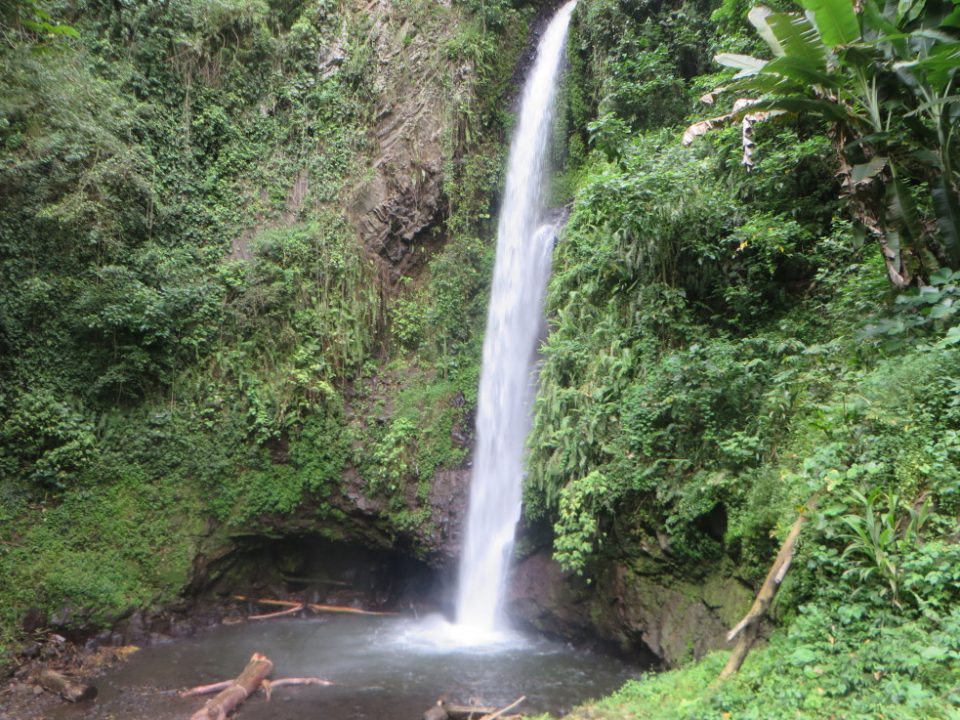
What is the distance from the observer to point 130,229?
1137cm

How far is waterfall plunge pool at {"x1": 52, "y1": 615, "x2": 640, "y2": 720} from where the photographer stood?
6.99 m

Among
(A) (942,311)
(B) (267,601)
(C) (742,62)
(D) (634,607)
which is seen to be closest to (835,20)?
(C) (742,62)

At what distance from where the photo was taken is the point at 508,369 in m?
11.0

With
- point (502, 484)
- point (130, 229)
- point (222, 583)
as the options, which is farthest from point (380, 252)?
point (222, 583)

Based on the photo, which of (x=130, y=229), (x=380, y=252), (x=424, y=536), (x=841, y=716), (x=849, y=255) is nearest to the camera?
Answer: (x=841, y=716)

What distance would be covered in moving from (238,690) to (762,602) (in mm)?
5891

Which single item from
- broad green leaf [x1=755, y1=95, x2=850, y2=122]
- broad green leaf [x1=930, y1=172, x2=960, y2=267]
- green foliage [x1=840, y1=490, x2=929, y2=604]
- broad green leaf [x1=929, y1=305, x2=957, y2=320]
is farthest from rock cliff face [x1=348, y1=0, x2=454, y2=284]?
green foliage [x1=840, y1=490, x2=929, y2=604]

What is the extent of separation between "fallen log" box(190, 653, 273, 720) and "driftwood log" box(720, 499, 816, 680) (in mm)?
5214

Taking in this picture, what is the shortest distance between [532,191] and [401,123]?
3.24m

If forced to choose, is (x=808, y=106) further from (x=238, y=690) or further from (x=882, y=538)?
(x=238, y=690)

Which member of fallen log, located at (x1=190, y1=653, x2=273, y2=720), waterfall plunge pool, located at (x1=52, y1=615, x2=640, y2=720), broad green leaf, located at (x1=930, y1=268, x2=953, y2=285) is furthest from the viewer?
waterfall plunge pool, located at (x1=52, y1=615, x2=640, y2=720)

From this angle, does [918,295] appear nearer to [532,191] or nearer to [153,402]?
[532,191]

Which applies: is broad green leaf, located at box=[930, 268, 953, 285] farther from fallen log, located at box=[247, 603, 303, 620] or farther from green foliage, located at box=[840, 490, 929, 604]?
fallen log, located at box=[247, 603, 303, 620]

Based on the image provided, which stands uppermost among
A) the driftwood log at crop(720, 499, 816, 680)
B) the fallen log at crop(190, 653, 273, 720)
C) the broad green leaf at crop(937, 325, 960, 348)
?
the broad green leaf at crop(937, 325, 960, 348)
